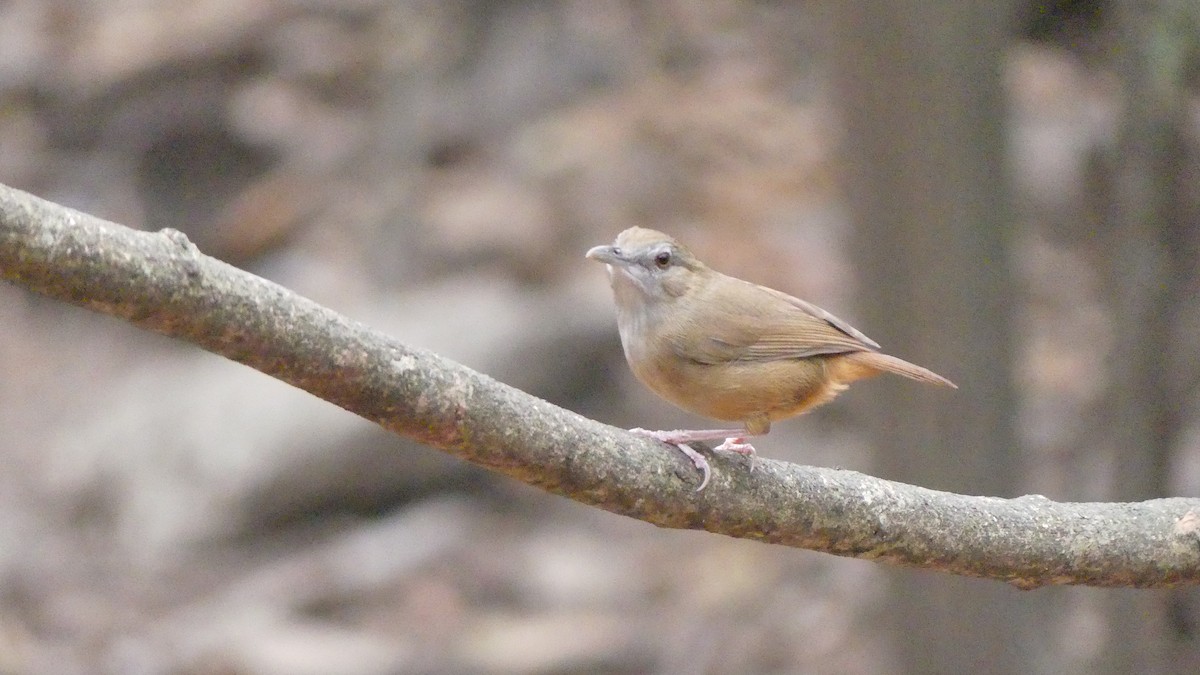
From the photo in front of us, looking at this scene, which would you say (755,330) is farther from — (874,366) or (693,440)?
(693,440)

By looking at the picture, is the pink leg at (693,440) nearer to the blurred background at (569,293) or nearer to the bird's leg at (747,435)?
the bird's leg at (747,435)

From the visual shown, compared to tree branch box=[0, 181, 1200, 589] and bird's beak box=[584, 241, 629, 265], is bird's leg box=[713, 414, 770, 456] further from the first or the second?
bird's beak box=[584, 241, 629, 265]

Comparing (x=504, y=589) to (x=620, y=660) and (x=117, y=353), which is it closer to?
(x=620, y=660)

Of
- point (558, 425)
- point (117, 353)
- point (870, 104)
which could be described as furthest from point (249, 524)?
point (558, 425)

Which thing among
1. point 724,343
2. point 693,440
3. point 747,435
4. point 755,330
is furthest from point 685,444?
point 755,330

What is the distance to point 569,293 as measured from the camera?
10.0m

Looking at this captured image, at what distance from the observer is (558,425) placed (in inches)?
115

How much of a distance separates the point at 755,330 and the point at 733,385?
0.74 feet

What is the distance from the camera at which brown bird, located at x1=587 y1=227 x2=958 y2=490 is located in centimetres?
392

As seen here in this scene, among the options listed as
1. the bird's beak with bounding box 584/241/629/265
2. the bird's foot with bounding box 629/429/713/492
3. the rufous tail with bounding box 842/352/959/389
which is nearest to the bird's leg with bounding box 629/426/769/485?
the bird's foot with bounding box 629/429/713/492

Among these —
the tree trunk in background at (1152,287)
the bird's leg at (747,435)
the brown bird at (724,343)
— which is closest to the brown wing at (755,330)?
the brown bird at (724,343)

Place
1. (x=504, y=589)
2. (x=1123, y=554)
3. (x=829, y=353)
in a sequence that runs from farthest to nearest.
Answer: (x=504, y=589) < (x=829, y=353) < (x=1123, y=554)

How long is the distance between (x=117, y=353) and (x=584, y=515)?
426 centimetres

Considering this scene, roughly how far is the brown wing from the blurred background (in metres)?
1.79
